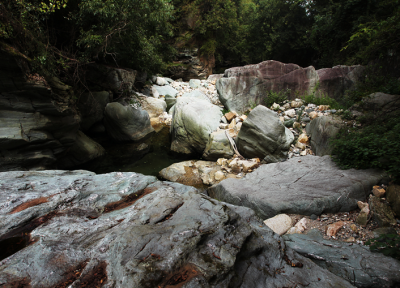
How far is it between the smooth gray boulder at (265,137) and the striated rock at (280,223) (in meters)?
3.20

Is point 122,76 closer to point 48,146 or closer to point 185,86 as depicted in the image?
point 48,146

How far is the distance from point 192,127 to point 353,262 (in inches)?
250

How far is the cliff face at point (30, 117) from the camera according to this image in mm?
4633

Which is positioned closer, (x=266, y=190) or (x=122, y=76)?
(x=266, y=190)

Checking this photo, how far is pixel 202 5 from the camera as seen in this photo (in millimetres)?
17688

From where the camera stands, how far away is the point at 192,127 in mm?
7871

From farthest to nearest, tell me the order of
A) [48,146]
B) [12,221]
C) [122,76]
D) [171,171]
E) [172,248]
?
[122,76] → [171,171] → [48,146] → [12,221] → [172,248]

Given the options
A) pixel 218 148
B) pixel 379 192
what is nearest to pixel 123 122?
pixel 218 148

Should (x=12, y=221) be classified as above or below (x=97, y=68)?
below

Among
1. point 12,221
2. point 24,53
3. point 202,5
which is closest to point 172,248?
point 12,221

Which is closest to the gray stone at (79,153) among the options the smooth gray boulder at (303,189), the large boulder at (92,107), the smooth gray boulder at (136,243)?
the large boulder at (92,107)

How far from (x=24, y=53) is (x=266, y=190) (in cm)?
650

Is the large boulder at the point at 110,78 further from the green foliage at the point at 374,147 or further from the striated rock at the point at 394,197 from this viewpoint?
the striated rock at the point at 394,197

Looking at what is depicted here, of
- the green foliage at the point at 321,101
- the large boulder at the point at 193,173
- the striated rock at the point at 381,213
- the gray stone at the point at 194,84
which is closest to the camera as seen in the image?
the striated rock at the point at 381,213
